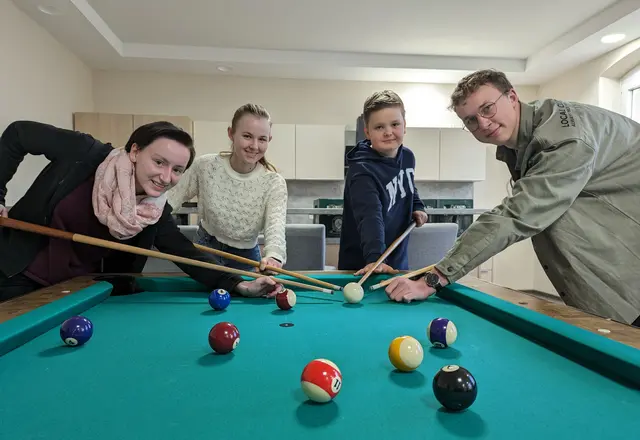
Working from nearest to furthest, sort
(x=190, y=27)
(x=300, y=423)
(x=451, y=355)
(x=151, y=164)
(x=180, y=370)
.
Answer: (x=300, y=423), (x=180, y=370), (x=451, y=355), (x=151, y=164), (x=190, y=27)

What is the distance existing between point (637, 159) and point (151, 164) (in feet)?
6.04

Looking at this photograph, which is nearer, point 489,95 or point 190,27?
point 489,95

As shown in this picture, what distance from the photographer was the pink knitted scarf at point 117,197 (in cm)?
174

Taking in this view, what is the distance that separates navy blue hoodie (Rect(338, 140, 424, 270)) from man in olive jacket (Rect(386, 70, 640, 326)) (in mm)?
545

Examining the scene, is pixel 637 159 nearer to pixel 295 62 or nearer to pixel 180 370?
pixel 180 370

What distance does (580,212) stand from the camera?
5.37ft

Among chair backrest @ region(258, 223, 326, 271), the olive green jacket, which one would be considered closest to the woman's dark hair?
the olive green jacket

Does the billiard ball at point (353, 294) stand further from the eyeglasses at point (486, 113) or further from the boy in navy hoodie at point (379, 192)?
the eyeglasses at point (486, 113)

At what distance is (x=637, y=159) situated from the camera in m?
1.66

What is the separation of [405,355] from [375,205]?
138 centimetres

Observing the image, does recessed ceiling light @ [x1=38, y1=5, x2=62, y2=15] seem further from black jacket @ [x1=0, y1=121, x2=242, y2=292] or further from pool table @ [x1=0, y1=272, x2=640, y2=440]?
pool table @ [x1=0, y1=272, x2=640, y2=440]

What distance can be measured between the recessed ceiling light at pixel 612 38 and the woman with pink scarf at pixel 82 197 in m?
4.84

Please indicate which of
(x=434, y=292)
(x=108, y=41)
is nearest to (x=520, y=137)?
(x=434, y=292)

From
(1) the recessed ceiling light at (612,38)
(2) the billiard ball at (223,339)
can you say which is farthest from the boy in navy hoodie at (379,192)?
(1) the recessed ceiling light at (612,38)
